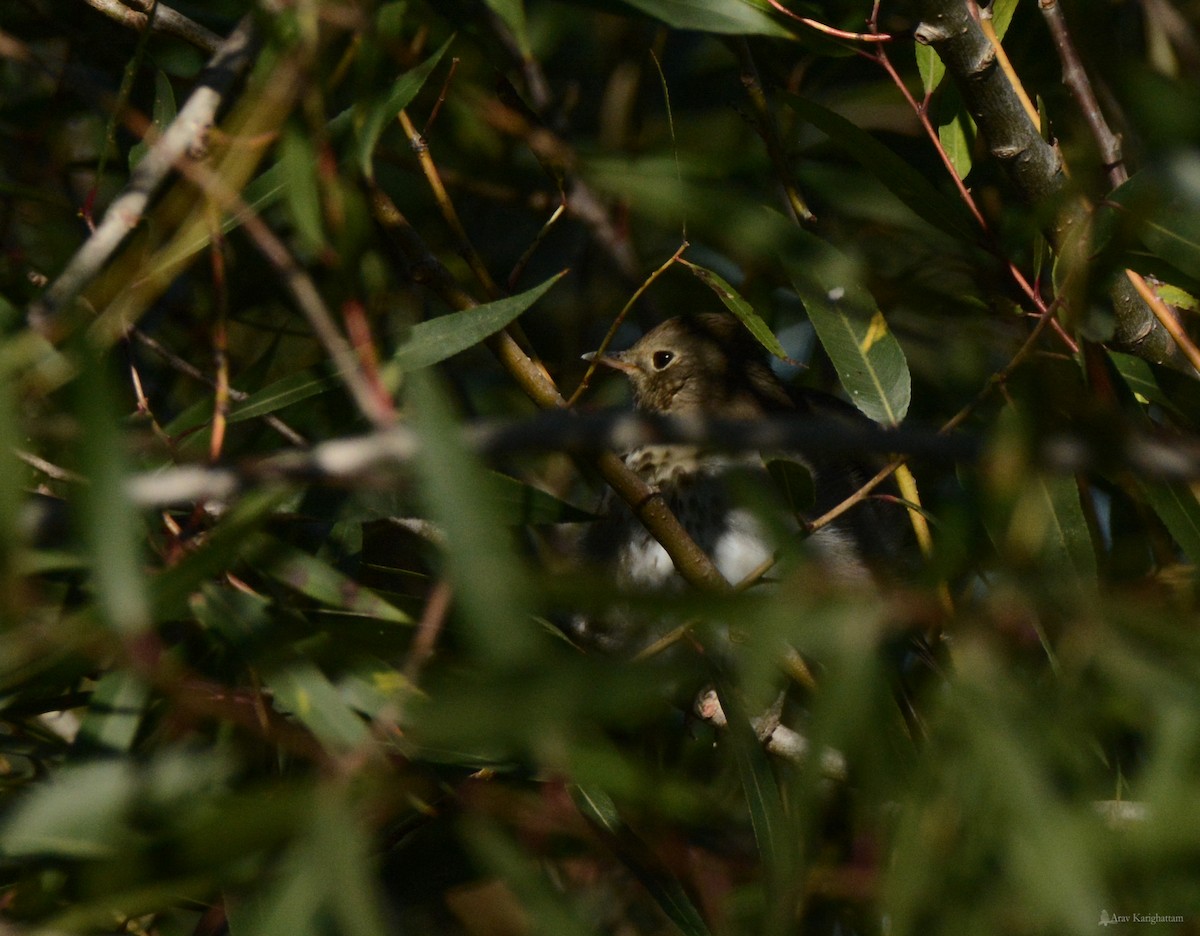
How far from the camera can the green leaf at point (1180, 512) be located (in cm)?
222

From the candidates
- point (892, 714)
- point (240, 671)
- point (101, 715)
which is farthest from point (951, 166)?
point (101, 715)

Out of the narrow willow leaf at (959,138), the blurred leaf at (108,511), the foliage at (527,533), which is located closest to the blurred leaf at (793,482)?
the foliage at (527,533)

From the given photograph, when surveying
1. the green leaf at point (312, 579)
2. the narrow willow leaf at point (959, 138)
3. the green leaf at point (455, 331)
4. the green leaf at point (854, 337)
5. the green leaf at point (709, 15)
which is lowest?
the green leaf at point (312, 579)

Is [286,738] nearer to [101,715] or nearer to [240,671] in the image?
[101,715]

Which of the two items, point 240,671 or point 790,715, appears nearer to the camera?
point 240,671

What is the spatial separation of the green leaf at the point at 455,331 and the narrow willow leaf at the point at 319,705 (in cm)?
51

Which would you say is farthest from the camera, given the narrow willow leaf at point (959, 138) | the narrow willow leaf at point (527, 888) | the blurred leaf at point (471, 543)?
the narrow willow leaf at point (959, 138)

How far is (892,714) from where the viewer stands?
1.94 meters

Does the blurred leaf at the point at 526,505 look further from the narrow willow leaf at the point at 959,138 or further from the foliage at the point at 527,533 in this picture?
the narrow willow leaf at the point at 959,138

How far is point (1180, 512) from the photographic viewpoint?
7.30ft

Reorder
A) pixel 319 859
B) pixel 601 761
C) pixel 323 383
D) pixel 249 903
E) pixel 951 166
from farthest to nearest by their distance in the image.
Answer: pixel 951 166 → pixel 323 383 → pixel 249 903 → pixel 601 761 → pixel 319 859

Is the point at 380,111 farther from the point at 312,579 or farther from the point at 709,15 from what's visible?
the point at 312,579

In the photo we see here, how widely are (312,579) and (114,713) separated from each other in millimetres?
353

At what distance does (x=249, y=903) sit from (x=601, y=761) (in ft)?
2.18
